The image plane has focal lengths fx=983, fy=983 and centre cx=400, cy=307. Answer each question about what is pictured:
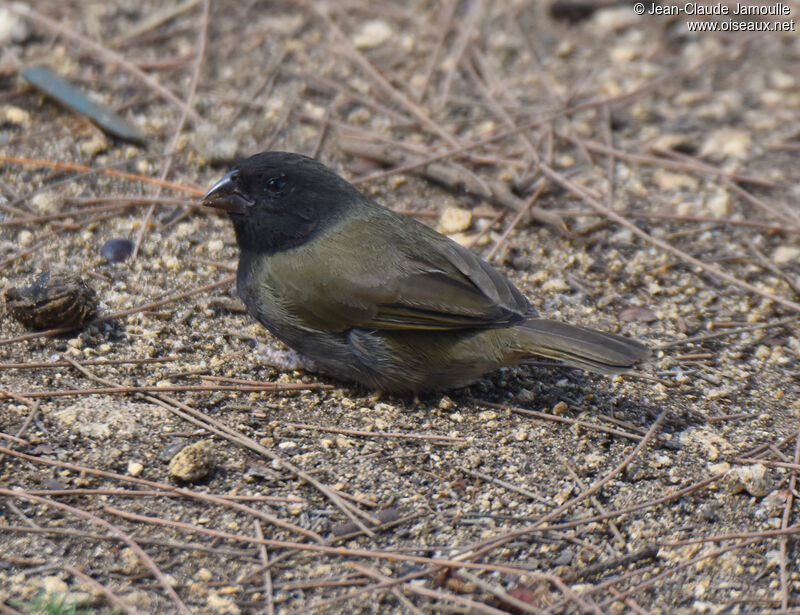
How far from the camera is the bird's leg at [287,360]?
4.25 m

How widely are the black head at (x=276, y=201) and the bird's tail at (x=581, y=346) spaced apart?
3.34 feet

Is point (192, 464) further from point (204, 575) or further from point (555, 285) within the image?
point (555, 285)

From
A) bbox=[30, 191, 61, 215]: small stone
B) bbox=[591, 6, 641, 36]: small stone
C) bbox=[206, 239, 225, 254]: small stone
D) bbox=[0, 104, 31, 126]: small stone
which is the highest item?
bbox=[591, 6, 641, 36]: small stone

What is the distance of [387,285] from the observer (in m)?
4.04

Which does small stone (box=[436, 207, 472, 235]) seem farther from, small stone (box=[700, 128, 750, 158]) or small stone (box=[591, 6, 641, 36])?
small stone (box=[591, 6, 641, 36])

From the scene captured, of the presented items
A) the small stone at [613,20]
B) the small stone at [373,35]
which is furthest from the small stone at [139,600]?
the small stone at [613,20]

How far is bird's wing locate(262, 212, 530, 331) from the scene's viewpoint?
13.2 feet

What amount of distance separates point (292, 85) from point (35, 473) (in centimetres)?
346

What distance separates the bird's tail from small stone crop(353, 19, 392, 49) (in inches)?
127

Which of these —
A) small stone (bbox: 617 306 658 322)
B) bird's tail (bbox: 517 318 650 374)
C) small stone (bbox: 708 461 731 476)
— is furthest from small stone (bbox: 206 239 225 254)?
small stone (bbox: 708 461 731 476)

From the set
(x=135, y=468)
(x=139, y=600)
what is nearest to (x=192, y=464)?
(x=135, y=468)

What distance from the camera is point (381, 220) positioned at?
14.2 ft

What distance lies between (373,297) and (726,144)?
9.69ft

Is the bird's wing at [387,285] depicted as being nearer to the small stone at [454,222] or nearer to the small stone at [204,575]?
the small stone at [454,222]
